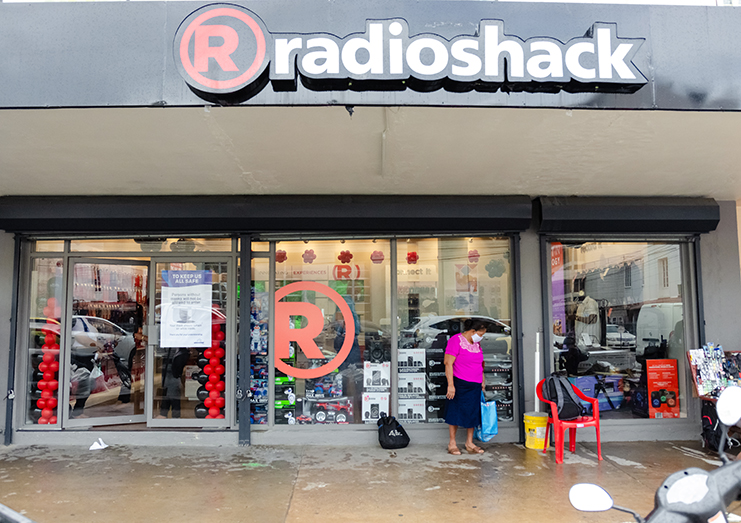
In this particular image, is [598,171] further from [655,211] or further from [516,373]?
[516,373]

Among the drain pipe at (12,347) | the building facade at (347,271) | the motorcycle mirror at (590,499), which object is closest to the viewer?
the motorcycle mirror at (590,499)

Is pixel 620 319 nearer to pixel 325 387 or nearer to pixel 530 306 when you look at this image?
pixel 530 306

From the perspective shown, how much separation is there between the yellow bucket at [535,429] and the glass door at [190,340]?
11.6 ft

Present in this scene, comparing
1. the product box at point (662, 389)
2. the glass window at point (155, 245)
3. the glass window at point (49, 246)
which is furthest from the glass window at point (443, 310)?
the glass window at point (49, 246)

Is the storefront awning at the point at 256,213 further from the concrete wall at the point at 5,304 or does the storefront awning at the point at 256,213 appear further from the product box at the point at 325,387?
the product box at the point at 325,387

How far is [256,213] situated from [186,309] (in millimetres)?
1560

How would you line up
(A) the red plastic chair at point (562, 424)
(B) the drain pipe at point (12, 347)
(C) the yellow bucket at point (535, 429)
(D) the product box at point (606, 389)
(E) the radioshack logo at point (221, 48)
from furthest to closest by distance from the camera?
1. (D) the product box at point (606, 389)
2. (B) the drain pipe at point (12, 347)
3. (C) the yellow bucket at point (535, 429)
4. (A) the red plastic chair at point (562, 424)
5. (E) the radioshack logo at point (221, 48)

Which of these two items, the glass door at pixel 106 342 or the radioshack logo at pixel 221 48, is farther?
the glass door at pixel 106 342

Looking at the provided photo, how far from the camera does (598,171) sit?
5.21m

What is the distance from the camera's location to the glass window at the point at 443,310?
6.41m

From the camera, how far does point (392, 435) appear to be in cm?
589

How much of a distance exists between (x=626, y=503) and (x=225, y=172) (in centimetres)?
461

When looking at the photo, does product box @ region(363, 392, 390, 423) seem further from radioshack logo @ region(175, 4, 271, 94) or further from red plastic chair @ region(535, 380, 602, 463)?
radioshack logo @ region(175, 4, 271, 94)

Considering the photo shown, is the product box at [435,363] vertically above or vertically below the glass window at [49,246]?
below
